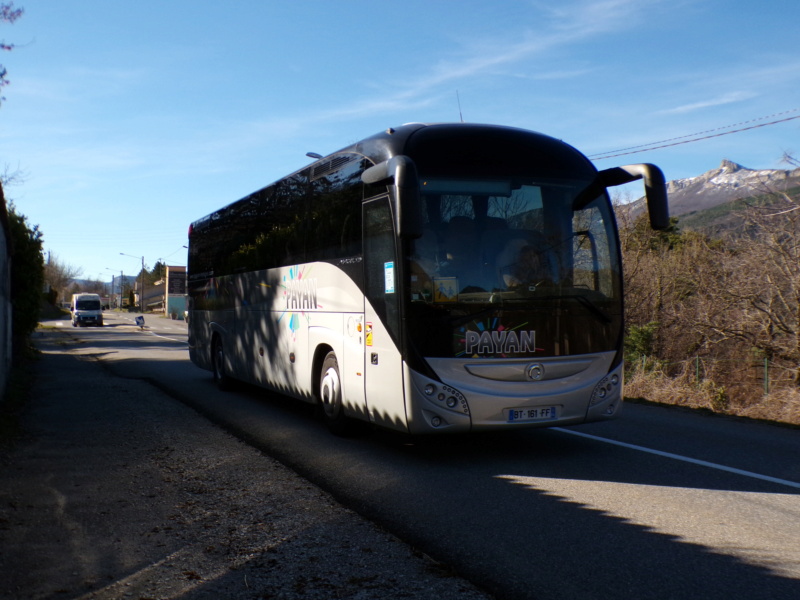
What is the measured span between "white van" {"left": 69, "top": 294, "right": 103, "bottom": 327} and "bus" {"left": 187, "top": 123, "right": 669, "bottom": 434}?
5434 centimetres

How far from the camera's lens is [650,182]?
300 inches

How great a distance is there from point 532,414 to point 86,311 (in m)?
57.2

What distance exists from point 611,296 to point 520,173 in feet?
5.09

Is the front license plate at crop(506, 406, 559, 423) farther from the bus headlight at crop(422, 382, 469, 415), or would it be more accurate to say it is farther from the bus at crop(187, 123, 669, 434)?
the bus headlight at crop(422, 382, 469, 415)

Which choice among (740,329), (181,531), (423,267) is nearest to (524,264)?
(423,267)

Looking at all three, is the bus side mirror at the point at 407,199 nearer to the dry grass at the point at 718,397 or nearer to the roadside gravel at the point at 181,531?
the roadside gravel at the point at 181,531

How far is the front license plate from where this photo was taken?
24.1 feet

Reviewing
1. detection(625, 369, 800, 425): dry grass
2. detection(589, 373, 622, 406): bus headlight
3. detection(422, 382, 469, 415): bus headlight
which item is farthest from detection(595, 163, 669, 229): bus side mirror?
detection(625, 369, 800, 425): dry grass

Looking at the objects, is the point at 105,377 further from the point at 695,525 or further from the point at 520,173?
the point at 695,525

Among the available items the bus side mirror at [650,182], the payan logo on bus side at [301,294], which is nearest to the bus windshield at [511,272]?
the bus side mirror at [650,182]

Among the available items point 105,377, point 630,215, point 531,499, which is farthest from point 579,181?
point 630,215

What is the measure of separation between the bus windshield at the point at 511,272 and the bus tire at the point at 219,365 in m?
8.07

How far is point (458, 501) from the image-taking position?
6.20m

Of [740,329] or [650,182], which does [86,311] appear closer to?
[740,329]
